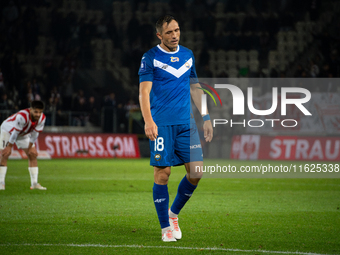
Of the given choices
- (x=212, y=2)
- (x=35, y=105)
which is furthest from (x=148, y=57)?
(x=212, y=2)

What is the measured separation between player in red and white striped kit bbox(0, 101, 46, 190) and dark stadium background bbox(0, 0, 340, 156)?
12.1 metres

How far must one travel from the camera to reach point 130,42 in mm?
26594

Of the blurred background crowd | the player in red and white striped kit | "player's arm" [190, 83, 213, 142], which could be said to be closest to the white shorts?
the player in red and white striped kit

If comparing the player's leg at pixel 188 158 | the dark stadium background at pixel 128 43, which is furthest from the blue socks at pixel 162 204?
the dark stadium background at pixel 128 43

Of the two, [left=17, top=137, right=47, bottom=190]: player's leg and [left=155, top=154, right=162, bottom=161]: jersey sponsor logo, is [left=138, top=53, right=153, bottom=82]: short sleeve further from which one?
[left=17, top=137, right=47, bottom=190]: player's leg

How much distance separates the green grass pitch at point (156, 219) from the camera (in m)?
4.62

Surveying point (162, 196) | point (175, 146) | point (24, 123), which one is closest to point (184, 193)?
point (162, 196)

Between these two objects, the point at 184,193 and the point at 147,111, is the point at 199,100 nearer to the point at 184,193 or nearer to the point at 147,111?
the point at 147,111

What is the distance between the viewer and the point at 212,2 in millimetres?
28125

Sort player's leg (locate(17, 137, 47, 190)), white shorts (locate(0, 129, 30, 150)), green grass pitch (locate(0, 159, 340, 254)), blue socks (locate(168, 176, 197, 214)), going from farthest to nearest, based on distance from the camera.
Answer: white shorts (locate(0, 129, 30, 150)) → player's leg (locate(17, 137, 47, 190)) → blue socks (locate(168, 176, 197, 214)) → green grass pitch (locate(0, 159, 340, 254))

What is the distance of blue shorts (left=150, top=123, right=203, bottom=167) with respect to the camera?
4.91 meters

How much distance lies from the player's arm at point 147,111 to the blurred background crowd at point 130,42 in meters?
17.8

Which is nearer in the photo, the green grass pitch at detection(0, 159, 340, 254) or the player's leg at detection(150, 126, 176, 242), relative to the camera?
the green grass pitch at detection(0, 159, 340, 254)

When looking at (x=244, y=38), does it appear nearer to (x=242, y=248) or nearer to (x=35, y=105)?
(x=35, y=105)
